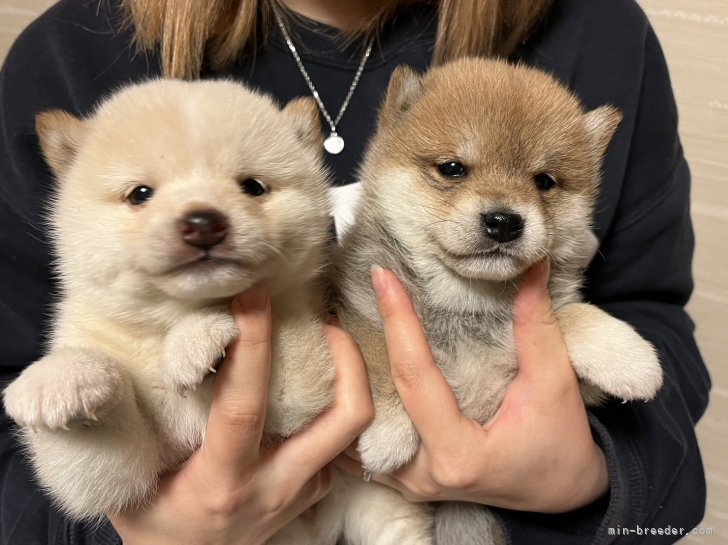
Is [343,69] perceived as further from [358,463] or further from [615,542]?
[615,542]

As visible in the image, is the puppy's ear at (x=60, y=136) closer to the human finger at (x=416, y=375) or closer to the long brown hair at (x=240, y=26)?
the long brown hair at (x=240, y=26)

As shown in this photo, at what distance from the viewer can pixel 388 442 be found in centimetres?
112

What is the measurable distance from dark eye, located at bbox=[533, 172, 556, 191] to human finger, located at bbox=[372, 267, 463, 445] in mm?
384

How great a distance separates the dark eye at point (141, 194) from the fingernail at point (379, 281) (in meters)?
0.46

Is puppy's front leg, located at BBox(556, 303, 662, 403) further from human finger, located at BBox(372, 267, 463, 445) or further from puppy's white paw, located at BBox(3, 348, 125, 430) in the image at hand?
puppy's white paw, located at BBox(3, 348, 125, 430)

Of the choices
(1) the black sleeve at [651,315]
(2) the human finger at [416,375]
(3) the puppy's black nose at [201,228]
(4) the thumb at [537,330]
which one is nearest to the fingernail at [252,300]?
(3) the puppy's black nose at [201,228]

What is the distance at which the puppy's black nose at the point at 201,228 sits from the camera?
2.72 feet

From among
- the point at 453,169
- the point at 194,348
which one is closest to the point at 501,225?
the point at 453,169

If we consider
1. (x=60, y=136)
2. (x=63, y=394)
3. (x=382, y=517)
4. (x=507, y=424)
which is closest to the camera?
(x=63, y=394)

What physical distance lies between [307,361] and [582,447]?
619 mm

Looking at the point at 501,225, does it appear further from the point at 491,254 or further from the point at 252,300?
the point at 252,300

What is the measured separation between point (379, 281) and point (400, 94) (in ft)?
1.54

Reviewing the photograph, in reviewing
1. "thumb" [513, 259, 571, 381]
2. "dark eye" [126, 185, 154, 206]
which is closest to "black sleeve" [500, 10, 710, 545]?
"thumb" [513, 259, 571, 381]

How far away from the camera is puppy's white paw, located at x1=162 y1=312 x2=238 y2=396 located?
89cm
